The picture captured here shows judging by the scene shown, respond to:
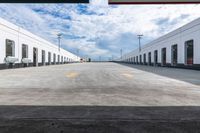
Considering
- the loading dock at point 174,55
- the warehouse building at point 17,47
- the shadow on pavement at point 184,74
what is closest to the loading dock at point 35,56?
the warehouse building at point 17,47

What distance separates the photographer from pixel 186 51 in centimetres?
3619

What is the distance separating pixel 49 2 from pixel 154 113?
16.6ft

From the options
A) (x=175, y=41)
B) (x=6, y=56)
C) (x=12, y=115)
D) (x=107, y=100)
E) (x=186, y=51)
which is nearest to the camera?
(x=12, y=115)

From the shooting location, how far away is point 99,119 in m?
5.69

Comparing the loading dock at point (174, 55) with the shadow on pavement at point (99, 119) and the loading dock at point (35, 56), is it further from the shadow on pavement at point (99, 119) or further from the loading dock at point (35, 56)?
the shadow on pavement at point (99, 119)

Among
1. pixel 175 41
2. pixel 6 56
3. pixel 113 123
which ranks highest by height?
pixel 175 41

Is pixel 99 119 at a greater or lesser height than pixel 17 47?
lesser

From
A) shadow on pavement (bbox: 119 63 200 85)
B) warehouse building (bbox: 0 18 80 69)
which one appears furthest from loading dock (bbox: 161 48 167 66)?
warehouse building (bbox: 0 18 80 69)

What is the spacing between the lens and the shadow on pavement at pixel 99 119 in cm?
491

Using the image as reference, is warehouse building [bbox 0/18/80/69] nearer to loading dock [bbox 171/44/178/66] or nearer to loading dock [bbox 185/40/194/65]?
loading dock [bbox 185/40/194/65]

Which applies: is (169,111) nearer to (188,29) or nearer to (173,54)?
(188,29)

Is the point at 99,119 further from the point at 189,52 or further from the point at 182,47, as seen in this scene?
the point at 182,47

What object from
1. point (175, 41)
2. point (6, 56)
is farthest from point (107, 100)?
point (175, 41)

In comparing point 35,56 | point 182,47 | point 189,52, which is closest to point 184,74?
point 189,52
